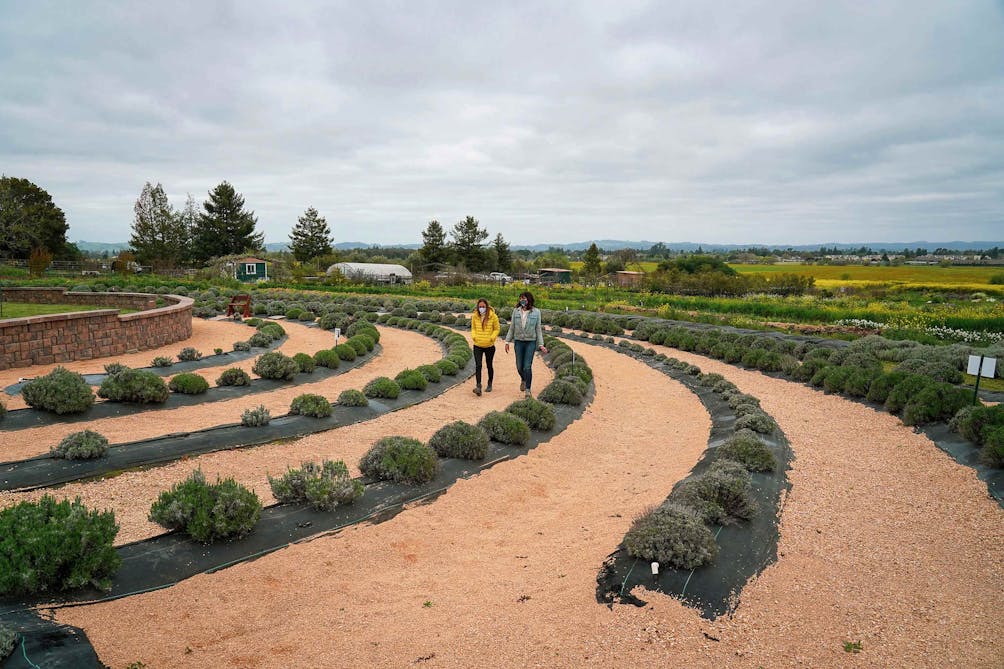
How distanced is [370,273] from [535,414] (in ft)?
158

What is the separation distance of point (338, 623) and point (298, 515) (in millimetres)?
1799

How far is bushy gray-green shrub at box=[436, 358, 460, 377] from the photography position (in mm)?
13625

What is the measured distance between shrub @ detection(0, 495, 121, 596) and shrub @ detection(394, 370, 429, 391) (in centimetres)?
739

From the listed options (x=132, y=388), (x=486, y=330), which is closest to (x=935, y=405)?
(x=486, y=330)

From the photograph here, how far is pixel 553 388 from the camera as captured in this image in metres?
11.4

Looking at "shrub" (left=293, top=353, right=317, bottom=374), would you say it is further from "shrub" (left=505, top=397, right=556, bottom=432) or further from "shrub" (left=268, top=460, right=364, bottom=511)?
"shrub" (left=268, top=460, right=364, bottom=511)

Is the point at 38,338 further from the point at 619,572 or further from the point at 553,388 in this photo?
the point at 619,572

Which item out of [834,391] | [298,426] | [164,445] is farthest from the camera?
[834,391]

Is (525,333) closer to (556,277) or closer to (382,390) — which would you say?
(382,390)

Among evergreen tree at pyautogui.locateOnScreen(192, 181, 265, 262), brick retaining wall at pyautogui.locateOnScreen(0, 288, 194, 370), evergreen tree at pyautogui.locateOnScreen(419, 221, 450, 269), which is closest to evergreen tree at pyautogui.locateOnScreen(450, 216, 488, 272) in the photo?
evergreen tree at pyautogui.locateOnScreen(419, 221, 450, 269)

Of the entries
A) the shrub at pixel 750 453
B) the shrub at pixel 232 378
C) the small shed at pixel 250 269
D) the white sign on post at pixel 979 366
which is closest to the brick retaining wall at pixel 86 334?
the shrub at pixel 232 378

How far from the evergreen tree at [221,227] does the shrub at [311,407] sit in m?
60.0

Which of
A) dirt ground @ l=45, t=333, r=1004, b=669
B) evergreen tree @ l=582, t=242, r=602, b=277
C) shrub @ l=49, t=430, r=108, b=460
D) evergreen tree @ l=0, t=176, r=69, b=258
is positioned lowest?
dirt ground @ l=45, t=333, r=1004, b=669

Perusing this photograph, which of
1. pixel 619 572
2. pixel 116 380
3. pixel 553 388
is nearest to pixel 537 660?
pixel 619 572
